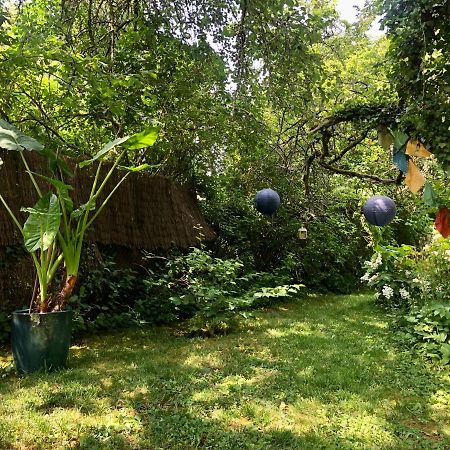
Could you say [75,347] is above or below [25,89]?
below

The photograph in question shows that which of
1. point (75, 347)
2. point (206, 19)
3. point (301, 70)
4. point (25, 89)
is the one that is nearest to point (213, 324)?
point (75, 347)

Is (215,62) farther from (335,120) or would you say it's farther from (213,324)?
(213,324)

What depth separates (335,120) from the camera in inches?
149

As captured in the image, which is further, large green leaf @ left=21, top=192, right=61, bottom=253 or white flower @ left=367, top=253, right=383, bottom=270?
white flower @ left=367, top=253, right=383, bottom=270

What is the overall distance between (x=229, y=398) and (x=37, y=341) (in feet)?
4.87

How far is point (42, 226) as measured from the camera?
3.09 meters

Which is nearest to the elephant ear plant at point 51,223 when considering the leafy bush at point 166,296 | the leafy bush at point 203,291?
the leafy bush at point 166,296

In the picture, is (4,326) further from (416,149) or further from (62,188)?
(416,149)

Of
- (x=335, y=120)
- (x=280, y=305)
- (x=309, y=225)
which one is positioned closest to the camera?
(x=335, y=120)

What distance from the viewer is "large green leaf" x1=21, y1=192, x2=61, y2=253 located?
10.00 ft

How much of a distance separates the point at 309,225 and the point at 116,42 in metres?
4.70

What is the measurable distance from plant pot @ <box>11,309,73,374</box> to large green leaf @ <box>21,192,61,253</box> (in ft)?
1.78

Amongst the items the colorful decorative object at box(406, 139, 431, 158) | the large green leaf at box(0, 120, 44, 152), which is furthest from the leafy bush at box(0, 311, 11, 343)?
the colorful decorative object at box(406, 139, 431, 158)

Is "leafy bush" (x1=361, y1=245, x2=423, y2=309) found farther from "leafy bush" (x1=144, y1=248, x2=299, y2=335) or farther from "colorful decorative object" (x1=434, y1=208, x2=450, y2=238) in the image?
"leafy bush" (x1=144, y1=248, x2=299, y2=335)
